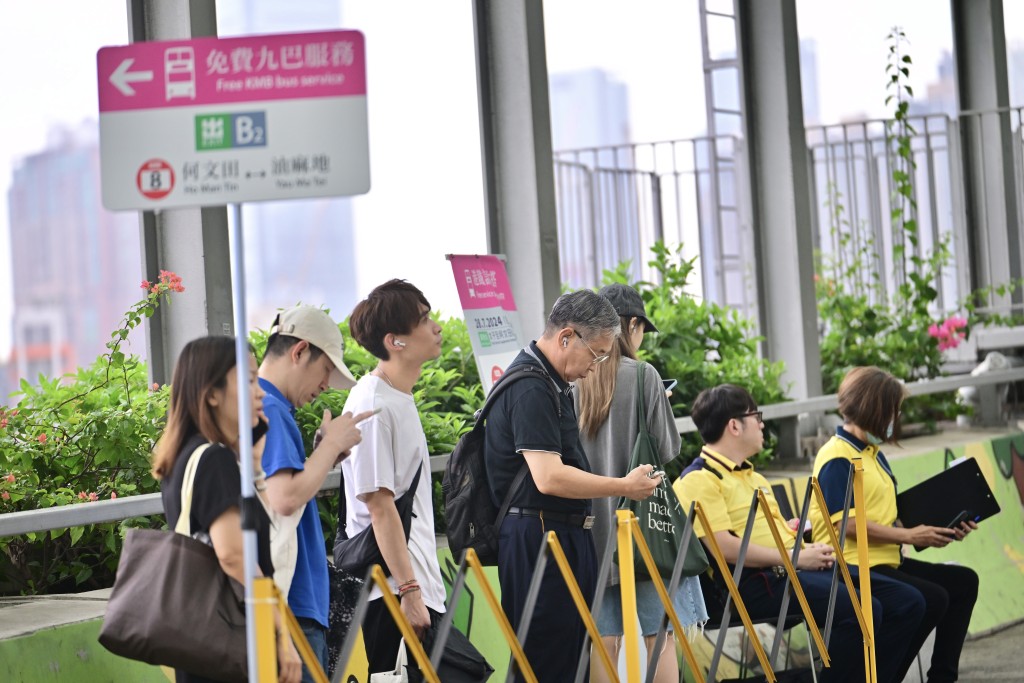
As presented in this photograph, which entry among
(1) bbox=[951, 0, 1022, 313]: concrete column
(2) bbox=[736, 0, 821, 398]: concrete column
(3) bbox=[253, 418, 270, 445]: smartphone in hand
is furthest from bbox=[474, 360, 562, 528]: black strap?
(1) bbox=[951, 0, 1022, 313]: concrete column

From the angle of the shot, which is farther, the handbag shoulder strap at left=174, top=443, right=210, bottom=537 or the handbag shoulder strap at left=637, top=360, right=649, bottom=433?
the handbag shoulder strap at left=637, top=360, right=649, bottom=433

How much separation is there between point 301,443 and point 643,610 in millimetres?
1831

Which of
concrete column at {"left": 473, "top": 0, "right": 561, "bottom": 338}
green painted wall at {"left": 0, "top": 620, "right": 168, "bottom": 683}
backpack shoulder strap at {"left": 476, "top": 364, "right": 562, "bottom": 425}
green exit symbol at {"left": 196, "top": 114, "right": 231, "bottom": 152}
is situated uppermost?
concrete column at {"left": 473, "top": 0, "right": 561, "bottom": 338}

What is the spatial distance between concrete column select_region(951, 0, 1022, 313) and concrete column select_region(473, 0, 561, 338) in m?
5.76

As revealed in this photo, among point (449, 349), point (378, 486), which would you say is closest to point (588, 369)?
point (378, 486)

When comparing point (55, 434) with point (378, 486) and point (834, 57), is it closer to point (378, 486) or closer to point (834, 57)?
point (378, 486)

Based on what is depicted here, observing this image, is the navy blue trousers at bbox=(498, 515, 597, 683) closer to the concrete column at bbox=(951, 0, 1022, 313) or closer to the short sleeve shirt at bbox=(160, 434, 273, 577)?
the short sleeve shirt at bbox=(160, 434, 273, 577)

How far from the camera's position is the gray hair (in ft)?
14.0

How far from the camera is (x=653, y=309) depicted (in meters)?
8.09

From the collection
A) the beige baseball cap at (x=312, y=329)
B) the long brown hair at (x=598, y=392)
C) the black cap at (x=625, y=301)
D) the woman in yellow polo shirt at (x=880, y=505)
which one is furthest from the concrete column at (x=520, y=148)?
the beige baseball cap at (x=312, y=329)

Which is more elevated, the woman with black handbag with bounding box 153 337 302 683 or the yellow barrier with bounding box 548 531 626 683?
the woman with black handbag with bounding box 153 337 302 683

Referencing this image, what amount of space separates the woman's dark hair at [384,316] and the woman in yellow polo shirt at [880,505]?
249 cm

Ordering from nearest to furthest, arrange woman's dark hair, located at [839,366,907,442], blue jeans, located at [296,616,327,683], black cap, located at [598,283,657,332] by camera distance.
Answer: blue jeans, located at [296,616,327,683] → black cap, located at [598,283,657,332] → woman's dark hair, located at [839,366,907,442]

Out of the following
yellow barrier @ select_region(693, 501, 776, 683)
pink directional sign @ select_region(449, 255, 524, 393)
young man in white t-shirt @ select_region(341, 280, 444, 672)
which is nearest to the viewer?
young man in white t-shirt @ select_region(341, 280, 444, 672)
